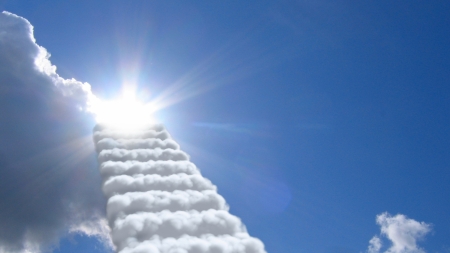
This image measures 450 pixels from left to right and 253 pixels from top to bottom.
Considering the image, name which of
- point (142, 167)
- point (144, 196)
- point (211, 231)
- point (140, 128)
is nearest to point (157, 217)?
point (144, 196)

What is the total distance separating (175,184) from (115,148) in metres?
7.60

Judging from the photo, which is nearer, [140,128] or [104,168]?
[104,168]

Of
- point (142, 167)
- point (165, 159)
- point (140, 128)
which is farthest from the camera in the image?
point (140, 128)

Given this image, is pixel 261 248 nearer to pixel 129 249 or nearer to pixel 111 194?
pixel 129 249

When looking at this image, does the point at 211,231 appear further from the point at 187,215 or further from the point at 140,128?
the point at 140,128

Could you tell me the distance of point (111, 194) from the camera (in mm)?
28750

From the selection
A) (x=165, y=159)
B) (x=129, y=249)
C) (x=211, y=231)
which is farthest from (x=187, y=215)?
(x=165, y=159)

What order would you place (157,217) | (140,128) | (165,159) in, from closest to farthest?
(157,217), (165,159), (140,128)

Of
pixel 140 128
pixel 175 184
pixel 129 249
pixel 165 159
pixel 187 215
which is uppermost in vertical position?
pixel 140 128

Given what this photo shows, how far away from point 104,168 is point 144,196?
533 cm

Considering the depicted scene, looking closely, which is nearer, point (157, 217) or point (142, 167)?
point (157, 217)

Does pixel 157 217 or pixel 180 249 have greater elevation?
pixel 157 217

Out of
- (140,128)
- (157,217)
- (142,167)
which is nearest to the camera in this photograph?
(157,217)

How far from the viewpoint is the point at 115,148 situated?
3406cm
